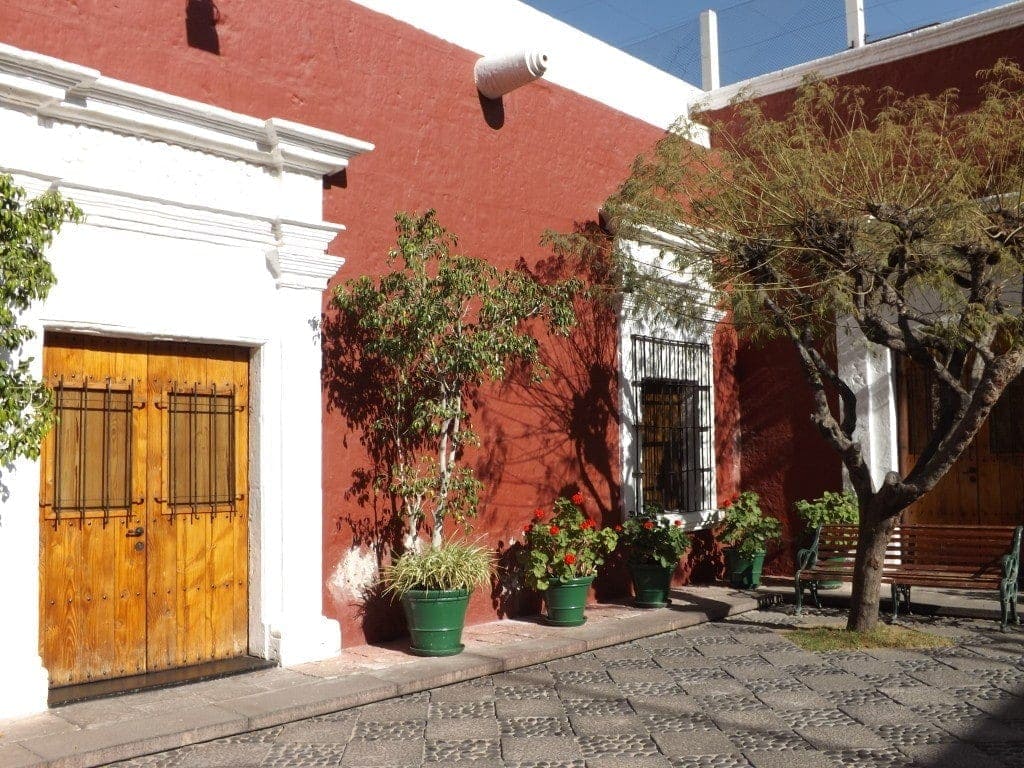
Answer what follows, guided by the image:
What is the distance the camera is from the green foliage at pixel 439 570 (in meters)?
6.20

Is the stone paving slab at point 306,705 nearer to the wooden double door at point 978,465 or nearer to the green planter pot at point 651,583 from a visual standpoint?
the green planter pot at point 651,583

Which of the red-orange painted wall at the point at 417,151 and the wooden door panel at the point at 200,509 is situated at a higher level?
the red-orange painted wall at the point at 417,151

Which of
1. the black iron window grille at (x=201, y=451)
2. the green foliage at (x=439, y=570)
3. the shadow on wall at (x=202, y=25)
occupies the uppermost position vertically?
the shadow on wall at (x=202, y=25)

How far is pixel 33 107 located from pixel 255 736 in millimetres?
3196

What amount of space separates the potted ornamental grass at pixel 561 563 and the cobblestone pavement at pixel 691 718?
2.09 ft

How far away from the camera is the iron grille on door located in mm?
9039

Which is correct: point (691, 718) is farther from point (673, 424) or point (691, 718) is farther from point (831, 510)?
point (673, 424)

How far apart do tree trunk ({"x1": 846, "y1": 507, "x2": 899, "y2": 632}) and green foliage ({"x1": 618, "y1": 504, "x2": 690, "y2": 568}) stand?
1438 millimetres

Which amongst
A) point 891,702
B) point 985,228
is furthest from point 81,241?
point 985,228

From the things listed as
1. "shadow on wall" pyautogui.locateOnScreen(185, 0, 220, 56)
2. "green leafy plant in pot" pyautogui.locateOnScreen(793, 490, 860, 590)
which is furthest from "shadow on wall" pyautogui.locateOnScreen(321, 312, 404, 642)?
"green leafy plant in pot" pyautogui.locateOnScreen(793, 490, 860, 590)

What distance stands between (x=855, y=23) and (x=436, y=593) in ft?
23.4

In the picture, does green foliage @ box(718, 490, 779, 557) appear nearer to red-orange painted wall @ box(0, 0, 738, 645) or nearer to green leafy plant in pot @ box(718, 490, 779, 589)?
green leafy plant in pot @ box(718, 490, 779, 589)

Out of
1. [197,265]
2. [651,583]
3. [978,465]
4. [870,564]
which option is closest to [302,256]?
[197,265]

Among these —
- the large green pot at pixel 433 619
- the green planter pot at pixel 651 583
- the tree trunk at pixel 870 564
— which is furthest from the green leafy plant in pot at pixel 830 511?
the large green pot at pixel 433 619
